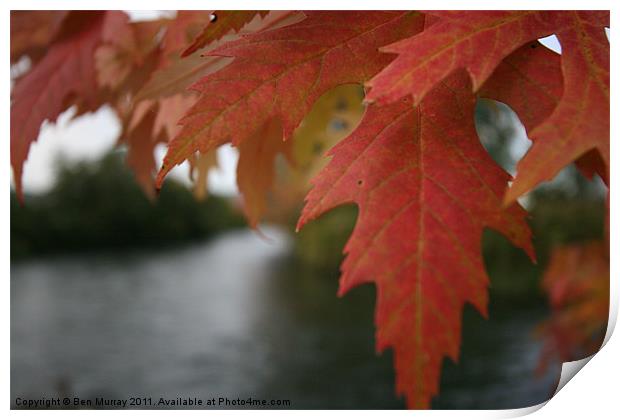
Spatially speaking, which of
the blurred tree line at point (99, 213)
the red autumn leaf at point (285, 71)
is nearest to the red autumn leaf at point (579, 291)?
the red autumn leaf at point (285, 71)

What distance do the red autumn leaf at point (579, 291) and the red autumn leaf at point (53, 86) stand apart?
3.98 feet

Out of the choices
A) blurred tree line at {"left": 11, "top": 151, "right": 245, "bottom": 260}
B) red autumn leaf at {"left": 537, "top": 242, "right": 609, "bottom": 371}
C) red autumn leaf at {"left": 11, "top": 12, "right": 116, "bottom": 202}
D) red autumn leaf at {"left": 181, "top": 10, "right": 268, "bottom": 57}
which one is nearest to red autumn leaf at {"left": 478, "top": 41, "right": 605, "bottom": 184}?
red autumn leaf at {"left": 181, "top": 10, "right": 268, "bottom": 57}

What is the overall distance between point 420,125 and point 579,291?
57.4 inches

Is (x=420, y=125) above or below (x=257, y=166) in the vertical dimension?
above

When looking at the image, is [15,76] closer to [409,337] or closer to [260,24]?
[260,24]

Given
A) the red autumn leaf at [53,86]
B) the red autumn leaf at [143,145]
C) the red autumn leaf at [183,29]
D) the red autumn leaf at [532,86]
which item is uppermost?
the red autumn leaf at [532,86]

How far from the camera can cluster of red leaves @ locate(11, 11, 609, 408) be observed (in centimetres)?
23

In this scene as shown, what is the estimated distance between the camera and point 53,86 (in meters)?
0.41

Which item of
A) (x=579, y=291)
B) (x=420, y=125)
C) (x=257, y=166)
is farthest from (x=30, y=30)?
(x=579, y=291)

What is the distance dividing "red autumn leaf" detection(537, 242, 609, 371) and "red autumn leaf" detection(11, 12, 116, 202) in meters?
1.21

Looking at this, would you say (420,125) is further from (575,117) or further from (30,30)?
(30,30)

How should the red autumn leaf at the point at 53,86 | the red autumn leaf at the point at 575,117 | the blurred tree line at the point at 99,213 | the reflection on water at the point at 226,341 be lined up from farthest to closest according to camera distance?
the blurred tree line at the point at 99,213 < the reflection on water at the point at 226,341 < the red autumn leaf at the point at 53,86 < the red autumn leaf at the point at 575,117

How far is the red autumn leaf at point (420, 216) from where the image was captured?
23cm

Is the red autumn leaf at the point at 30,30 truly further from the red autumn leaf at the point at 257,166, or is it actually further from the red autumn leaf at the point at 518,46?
the red autumn leaf at the point at 518,46
